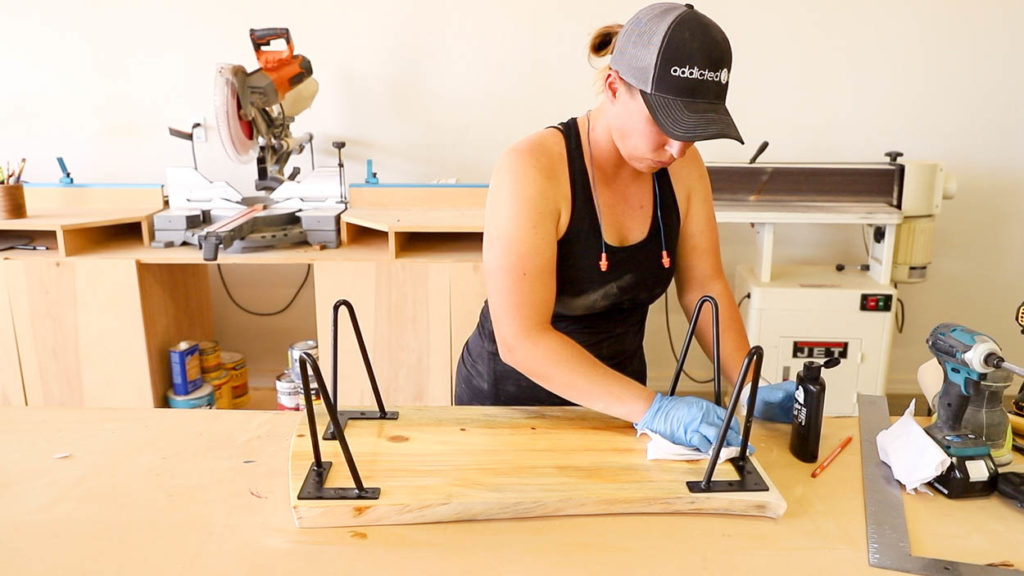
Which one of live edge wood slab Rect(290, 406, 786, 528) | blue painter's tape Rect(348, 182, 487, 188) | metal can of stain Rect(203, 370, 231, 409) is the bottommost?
metal can of stain Rect(203, 370, 231, 409)

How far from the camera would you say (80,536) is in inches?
35.3

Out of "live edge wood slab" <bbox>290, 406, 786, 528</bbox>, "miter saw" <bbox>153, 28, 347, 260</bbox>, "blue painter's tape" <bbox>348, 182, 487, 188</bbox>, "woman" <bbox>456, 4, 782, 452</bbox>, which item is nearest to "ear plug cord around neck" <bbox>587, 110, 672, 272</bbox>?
"woman" <bbox>456, 4, 782, 452</bbox>

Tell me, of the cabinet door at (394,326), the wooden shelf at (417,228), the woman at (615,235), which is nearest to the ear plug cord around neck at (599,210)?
the woman at (615,235)

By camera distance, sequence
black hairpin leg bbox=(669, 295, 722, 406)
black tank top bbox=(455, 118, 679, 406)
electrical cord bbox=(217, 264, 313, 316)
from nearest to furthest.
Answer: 1. black hairpin leg bbox=(669, 295, 722, 406)
2. black tank top bbox=(455, 118, 679, 406)
3. electrical cord bbox=(217, 264, 313, 316)

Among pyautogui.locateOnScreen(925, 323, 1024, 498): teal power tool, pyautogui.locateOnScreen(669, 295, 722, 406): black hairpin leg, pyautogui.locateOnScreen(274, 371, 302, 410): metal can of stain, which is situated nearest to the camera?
pyautogui.locateOnScreen(925, 323, 1024, 498): teal power tool

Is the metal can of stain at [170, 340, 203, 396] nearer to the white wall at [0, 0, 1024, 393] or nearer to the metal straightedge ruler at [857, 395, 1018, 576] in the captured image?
the white wall at [0, 0, 1024, 393]

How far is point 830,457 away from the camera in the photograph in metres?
1.09

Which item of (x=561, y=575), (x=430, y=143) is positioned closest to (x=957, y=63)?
(x=430, y=143)

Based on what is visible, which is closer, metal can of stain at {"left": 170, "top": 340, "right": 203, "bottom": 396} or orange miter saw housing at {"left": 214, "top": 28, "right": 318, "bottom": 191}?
orange miter saw housing at {"left": 214, "top": 28, "right": 318, "bottom": 191}

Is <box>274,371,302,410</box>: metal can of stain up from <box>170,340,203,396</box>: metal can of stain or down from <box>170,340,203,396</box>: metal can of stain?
down

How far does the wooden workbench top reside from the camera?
849 mm

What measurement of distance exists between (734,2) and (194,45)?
1.96 meters

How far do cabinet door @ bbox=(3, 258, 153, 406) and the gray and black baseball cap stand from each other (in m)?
1.81

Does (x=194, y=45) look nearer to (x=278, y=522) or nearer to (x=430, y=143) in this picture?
(x=430, y=143)
